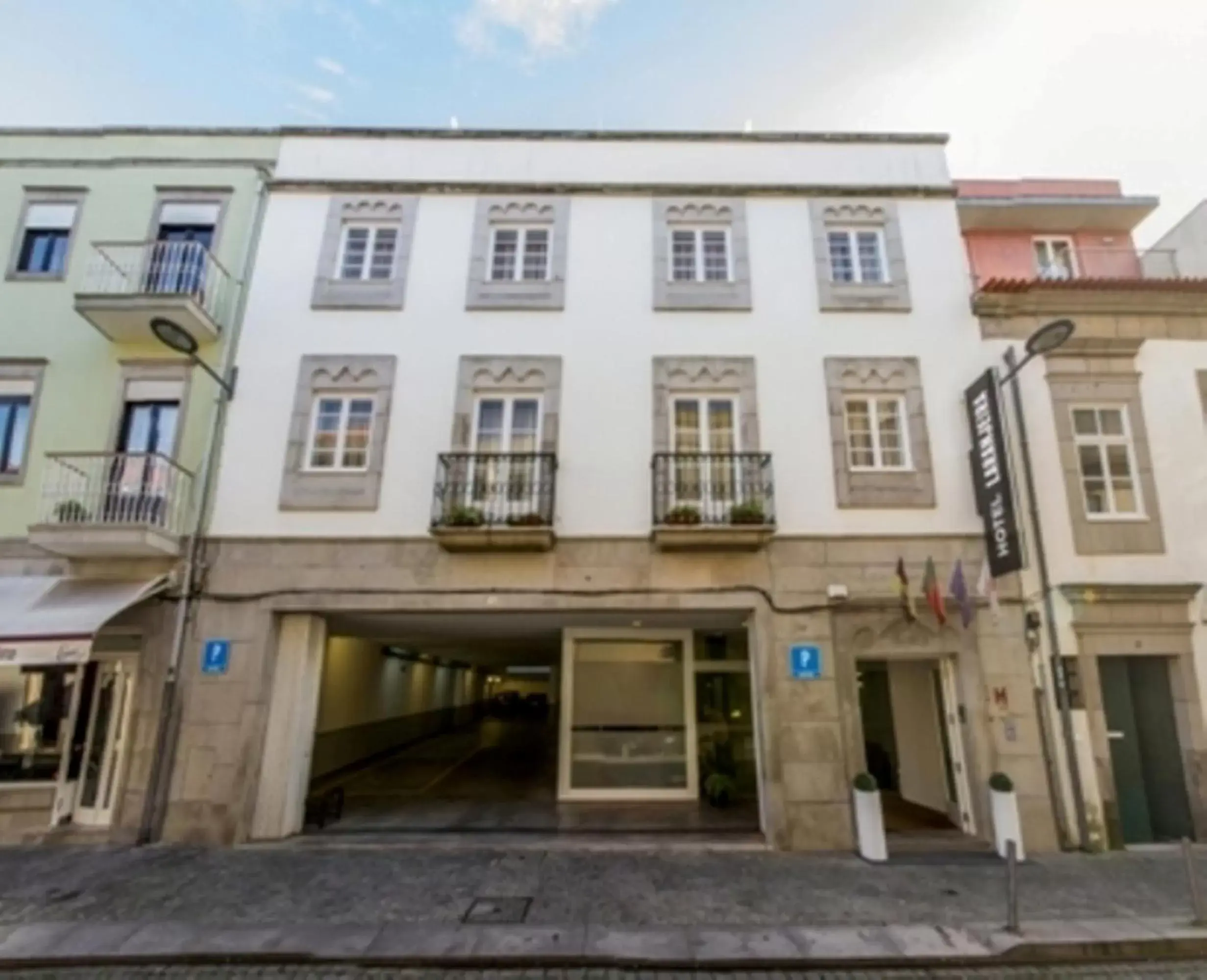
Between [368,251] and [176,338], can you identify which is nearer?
[176,338]

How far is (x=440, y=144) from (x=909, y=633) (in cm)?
1131

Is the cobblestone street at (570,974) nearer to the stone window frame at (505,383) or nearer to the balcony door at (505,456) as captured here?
the balcony door at (505,456)

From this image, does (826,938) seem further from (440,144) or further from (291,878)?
(440,144)

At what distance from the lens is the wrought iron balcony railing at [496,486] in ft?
27.7

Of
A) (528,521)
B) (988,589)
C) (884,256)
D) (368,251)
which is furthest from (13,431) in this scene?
(988,589)

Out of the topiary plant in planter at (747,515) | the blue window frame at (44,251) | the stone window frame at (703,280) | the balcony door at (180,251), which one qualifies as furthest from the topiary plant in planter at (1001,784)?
the blue window frame at (44,251)

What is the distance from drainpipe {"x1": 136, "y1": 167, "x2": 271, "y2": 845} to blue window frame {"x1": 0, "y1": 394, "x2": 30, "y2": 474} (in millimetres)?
2764

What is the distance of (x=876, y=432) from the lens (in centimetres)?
901

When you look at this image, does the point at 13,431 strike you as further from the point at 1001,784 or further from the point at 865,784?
the point at 1001,784

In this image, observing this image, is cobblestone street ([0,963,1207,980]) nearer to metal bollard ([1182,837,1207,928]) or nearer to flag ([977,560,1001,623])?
metal bollard ([1182,837,1207,928])

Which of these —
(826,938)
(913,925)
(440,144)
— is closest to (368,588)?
(826,938)

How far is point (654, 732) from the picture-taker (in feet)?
33.2

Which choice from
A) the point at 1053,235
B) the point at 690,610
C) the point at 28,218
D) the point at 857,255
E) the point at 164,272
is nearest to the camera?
the point at 690,610

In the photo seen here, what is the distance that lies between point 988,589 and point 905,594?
104 centimetres
